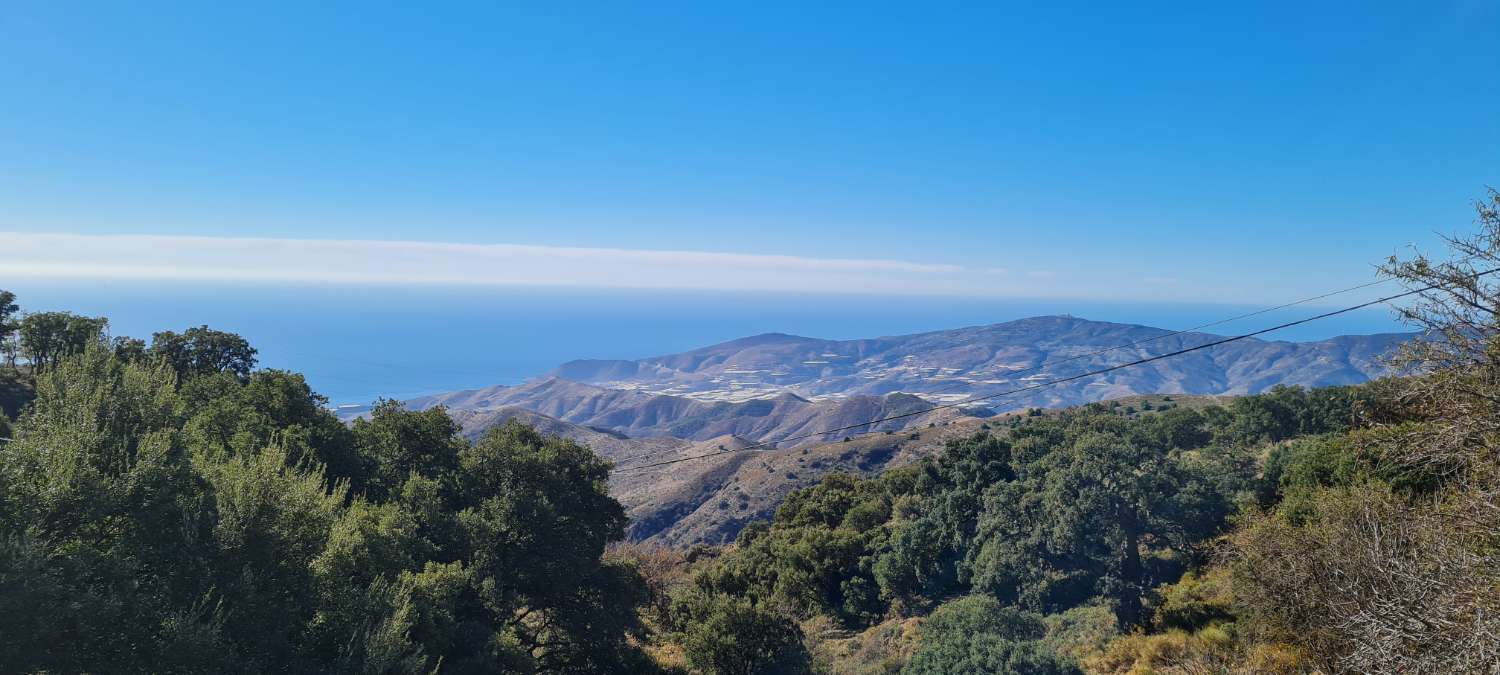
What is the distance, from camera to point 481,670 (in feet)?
36.0

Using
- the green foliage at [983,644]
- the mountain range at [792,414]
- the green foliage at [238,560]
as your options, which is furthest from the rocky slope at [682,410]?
the green foliage at [238,560]

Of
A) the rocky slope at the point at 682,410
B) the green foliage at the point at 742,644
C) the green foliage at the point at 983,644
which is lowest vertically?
the rocky slope at the point at 682,410

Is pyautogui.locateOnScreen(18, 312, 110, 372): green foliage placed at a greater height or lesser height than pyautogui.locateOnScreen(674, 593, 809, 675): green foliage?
greater

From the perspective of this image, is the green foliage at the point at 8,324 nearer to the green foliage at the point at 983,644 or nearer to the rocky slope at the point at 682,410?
the green foliage at the point at 983,644

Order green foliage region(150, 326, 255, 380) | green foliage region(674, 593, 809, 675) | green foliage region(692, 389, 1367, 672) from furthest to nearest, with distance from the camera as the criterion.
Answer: green foliage region(150, 326, 255, 380) < green foliage region(674, 593, 809, 675) < green foliage region(692, 389, 1367, 672)

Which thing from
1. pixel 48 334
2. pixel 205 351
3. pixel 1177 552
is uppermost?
pixel 48 334

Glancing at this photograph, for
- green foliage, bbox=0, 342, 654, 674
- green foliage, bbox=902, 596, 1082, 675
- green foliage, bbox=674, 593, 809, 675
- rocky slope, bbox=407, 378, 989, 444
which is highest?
green foliage, bbox=0, 342, 654, 674

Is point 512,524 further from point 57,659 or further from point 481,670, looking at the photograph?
point 57,659

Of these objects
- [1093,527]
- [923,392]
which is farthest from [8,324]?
[923,392]

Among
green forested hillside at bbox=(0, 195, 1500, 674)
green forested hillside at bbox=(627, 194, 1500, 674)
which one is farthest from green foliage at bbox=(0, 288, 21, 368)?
green forested hillside at bbox=(627, 194, 1500, 674)

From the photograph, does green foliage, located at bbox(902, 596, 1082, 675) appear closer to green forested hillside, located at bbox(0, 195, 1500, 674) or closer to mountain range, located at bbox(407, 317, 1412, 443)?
green forested hillside, located at bbox(0, 195, 1500, 674)

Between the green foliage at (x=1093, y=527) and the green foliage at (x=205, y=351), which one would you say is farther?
the green foliage at (x=205, y=351)

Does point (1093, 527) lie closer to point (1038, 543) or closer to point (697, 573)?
point (1038, 543)

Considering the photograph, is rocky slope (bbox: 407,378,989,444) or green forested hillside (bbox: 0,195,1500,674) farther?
rocky slope (bbox: 407,378,989,444)
